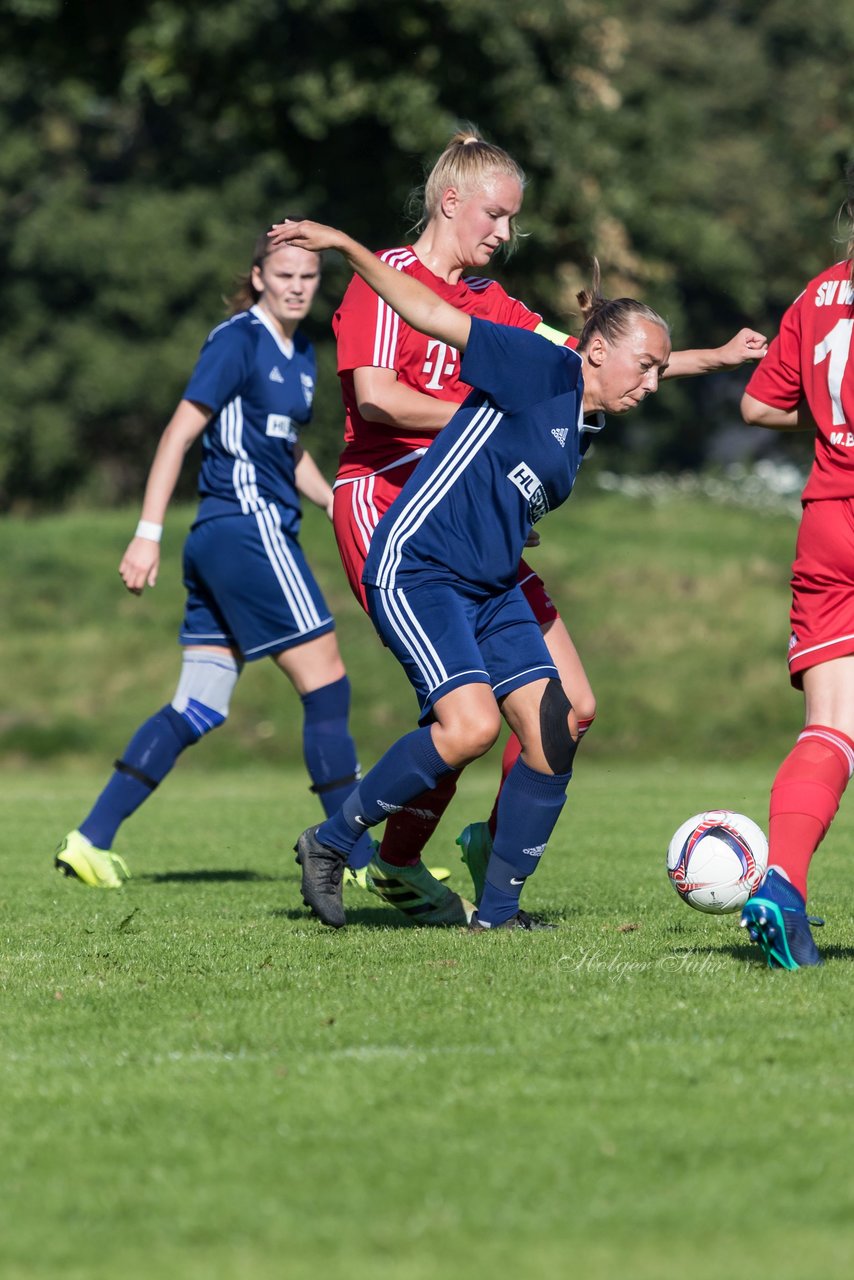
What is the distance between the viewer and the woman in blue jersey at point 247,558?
758 centimetres

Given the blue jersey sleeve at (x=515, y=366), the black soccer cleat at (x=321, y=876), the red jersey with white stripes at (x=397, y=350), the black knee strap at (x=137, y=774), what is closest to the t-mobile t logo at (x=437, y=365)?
the red jersey with white stripes at (x=397, y=350)

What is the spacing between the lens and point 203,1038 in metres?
4.09

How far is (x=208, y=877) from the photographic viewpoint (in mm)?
8141

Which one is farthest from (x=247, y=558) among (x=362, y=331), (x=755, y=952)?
(x=755, y=952)

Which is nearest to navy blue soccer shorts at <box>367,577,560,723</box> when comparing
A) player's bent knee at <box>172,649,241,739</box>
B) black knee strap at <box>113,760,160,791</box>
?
player's bent knee at <box>172,649,241,739</box>

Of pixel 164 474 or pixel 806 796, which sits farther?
pixel 164 474

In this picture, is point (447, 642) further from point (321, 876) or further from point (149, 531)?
point (149, 531)

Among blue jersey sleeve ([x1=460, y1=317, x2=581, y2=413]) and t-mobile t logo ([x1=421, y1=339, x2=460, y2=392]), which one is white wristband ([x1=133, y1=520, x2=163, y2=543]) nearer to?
t-mobile t logo ([x1=421, y1=339, x2=460, y2=392])

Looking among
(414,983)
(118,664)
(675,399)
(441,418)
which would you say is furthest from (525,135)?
(675,399)

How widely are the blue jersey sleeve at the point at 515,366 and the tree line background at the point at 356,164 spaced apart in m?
0.87

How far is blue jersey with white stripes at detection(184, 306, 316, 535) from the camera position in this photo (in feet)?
25.1

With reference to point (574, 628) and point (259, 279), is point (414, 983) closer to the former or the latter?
point (259, 279)

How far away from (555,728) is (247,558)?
2.29m

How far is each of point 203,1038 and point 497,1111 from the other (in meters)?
0.97
